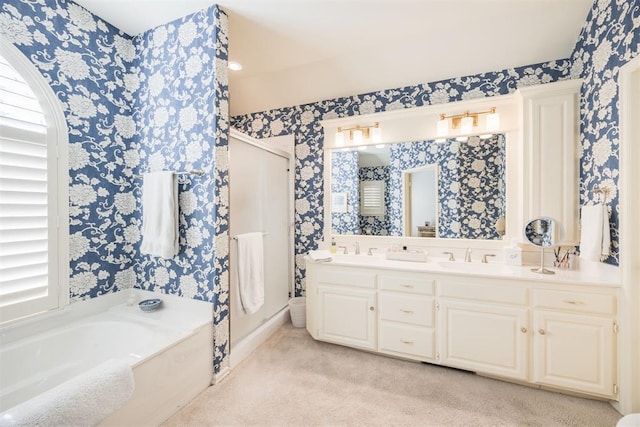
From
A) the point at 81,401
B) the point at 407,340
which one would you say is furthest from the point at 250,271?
the point at 407,340

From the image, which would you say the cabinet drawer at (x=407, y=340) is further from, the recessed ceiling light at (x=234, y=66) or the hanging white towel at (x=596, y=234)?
the recessed ceiling light at (x=234, y=66)

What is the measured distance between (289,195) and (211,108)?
4.64 feet

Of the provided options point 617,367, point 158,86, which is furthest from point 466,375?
point 158,86

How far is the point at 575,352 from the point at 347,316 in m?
1.52

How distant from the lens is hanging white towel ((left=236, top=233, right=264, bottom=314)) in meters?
2.24

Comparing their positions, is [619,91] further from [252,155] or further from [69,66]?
[69,66]

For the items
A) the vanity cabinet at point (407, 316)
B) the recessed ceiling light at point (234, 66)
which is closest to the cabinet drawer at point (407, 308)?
the vanity cabinet at point (407, 316)

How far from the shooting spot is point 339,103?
294 cm

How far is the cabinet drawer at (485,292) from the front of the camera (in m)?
1.82

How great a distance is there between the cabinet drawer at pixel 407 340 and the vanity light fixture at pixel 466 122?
1.75 metres

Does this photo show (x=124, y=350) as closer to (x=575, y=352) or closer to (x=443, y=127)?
(x=575, y=352)

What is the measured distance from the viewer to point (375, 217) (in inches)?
109

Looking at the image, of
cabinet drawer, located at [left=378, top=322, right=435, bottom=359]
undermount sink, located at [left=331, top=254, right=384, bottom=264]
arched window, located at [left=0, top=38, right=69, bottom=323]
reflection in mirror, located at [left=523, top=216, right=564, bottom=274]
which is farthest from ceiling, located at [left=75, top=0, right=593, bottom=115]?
cabinet drawer, located at [left=378, top=322, right=435, bottom=359]

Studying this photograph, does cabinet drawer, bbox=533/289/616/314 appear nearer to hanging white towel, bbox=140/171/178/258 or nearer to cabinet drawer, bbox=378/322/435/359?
cabinet drawer, bbox=378/322/435/359
